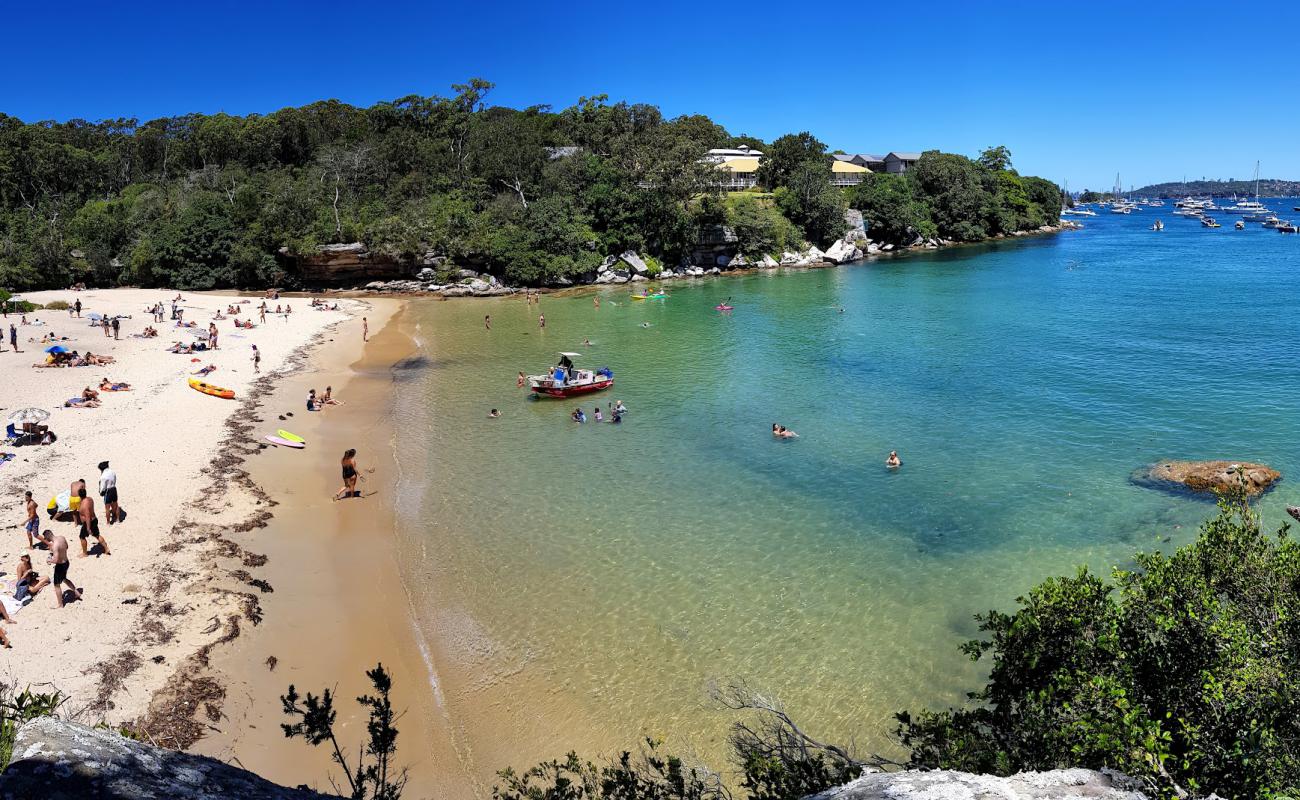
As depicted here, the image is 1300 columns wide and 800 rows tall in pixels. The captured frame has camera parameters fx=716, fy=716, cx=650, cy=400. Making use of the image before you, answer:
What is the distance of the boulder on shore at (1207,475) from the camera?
19.0m

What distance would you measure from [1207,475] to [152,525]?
89.4 ft

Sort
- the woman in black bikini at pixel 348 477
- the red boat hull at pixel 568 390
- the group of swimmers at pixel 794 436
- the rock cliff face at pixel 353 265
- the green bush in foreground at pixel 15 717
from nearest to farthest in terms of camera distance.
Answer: the green bush in foreground at pixel 15 717
the woman in black bikini at pixel 348 477
the group of swimmers at pixel 794 436
the red boat hull at pixel 568 390
the rock cliff face at pixel 353 265

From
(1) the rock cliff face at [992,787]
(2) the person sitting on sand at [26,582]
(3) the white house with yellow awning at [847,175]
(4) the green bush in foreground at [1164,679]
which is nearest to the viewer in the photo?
(1) the rock cliff face at [992,787]

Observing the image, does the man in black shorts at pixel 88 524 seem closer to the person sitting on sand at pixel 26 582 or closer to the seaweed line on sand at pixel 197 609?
→ the seaweed line on sand at pixel 197 609

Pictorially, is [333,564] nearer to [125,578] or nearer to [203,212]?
[125,578]

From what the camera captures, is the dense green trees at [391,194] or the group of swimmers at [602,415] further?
the dense green trees at [391,194]

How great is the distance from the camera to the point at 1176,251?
90.2 m

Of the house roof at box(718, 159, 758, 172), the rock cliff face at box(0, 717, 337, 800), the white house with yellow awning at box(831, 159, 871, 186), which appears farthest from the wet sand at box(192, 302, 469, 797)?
the white house with yellow awning at box(831, 159, 871, 186)

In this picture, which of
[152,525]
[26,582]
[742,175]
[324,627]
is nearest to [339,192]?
[742,175]

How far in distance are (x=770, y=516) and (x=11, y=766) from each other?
16333 millimetres

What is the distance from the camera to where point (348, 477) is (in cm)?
1994

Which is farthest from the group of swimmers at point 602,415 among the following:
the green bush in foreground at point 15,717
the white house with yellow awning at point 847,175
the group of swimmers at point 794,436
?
the white house with yellow awning at point 847,175

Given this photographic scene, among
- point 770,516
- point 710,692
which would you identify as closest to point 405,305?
point 770,516

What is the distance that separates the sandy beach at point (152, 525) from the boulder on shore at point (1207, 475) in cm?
2293
